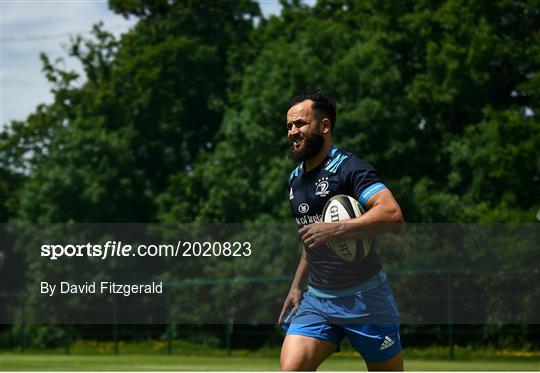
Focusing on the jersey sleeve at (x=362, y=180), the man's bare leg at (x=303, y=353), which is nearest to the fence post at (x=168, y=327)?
→ the man's bare leg at (x=303, y=353)

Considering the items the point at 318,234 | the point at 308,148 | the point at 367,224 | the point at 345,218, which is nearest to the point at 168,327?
the point at 308,148

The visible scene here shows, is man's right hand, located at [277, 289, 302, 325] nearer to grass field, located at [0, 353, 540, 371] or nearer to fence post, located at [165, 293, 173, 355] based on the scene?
grass field, located at [0, 353, 540, 371]

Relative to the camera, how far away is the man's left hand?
6.66 m

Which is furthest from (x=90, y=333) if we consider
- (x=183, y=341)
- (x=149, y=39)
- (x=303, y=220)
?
(x=303, y=220)

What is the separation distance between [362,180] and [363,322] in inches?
36.1

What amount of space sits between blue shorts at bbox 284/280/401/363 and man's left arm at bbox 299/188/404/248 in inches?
24.0

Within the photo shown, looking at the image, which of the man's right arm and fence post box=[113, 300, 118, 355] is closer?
the man's right arm

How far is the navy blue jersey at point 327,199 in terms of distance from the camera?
6930 millimetres

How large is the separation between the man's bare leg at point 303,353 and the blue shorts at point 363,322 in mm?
42

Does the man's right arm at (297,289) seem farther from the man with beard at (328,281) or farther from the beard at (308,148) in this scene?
the beard at (308,148)

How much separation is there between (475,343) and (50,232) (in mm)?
19856

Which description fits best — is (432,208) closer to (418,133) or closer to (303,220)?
(418,133)

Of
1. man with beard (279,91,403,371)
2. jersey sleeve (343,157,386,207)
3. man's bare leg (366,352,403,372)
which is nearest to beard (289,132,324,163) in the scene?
man with beard (279,91,403,371)

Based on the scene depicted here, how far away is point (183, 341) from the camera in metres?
34.4
